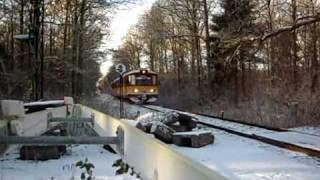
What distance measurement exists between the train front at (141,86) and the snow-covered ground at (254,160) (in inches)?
1104

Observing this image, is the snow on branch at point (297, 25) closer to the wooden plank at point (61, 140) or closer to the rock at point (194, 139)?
the rock at point (194, 139)

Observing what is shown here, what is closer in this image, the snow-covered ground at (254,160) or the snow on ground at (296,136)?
the snow-covered ground at (254,160)

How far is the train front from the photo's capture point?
4378 cm

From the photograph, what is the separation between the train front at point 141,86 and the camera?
43781 mm

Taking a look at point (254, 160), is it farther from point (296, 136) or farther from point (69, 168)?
point (296, 136)

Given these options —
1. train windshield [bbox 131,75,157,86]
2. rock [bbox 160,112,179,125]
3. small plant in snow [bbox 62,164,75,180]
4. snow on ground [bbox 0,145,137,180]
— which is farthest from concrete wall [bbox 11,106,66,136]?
train windshield [bbox 131,75,157,86]

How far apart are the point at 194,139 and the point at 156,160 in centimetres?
989

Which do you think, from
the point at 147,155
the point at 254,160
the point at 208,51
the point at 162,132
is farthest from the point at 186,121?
the point at 208,51

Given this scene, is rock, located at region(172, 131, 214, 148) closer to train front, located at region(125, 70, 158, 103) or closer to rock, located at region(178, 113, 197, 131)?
rock, located at region(178, 113, 197, 131)

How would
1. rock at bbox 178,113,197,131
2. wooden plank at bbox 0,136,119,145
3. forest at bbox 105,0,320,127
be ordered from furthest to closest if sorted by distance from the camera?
forest at bbox 105,0,320,127 → rock at bbox 178,113,197,131 → wooden plank at bbox 0,136,119,145

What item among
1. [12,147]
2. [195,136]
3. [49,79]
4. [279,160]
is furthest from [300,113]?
[49,79]

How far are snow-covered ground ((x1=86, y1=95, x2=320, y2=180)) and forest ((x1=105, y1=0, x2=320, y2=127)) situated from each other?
5255mm

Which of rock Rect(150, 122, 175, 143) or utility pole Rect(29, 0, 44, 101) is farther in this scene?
utility pole Rect(29, 0, 44, 101)

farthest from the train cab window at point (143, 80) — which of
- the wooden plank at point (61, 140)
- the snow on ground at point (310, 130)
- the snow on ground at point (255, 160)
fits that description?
the wooden plank at point (61, 140)
